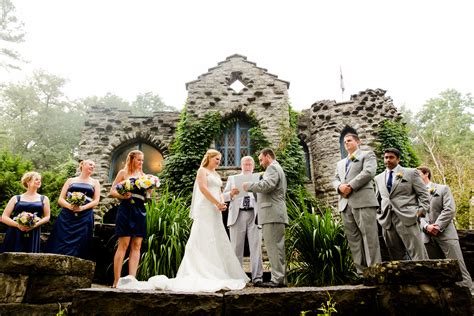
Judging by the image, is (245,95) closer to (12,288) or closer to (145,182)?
(145,182)

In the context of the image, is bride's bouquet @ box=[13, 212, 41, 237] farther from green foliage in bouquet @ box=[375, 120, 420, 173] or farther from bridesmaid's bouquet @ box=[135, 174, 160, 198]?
green foliage in bouquet @ box=[375, 120, 420, 173]

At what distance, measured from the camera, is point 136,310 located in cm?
224

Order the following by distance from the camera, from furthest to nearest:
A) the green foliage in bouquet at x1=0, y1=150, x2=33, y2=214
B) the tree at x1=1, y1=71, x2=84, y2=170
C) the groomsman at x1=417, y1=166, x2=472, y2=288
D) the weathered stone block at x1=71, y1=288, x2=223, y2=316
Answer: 1. the tree at x1=1, y1=71, x2=84, y2=170
2. the green foliage in bouquet at x1=0, y1=150, x2=33, y2=214
3. the groomsman at x1=417, y1=166, x2=472, y2=288
4. the weathered stone block at x1=71, y1=288, x2=223, y2=316

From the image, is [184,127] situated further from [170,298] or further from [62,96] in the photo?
[62,96]

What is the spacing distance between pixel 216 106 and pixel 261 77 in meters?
2.11

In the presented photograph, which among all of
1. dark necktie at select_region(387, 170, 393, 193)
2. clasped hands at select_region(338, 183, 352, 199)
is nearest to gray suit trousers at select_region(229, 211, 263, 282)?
clasped hands at select_region(338, 183, 352, 199)

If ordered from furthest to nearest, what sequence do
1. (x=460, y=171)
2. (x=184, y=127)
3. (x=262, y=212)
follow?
(x=460, y=171) → (x=184, y=127) → (x=262, y=212)

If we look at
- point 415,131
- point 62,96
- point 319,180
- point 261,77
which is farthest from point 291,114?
point 62,96

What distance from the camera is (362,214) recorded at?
152 inches

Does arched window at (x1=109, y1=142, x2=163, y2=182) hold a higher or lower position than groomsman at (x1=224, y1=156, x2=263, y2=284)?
higher

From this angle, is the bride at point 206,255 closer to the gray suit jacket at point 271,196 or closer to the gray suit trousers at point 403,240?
the gray suit jacket at point 271,196

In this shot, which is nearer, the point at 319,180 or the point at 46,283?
the point at 46,283

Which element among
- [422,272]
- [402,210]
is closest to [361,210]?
[402,210]

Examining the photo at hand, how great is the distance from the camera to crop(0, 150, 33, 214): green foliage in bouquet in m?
7.19
